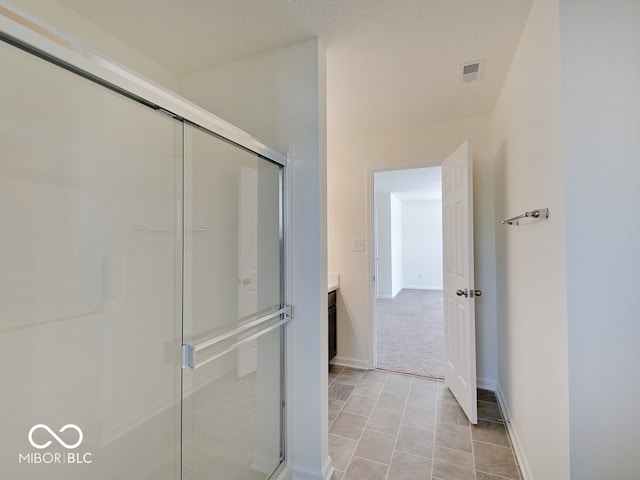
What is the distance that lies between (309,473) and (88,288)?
57.9 inches

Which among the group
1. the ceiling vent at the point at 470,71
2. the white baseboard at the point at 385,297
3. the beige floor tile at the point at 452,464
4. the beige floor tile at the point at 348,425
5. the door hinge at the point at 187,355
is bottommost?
the beige floor tile at the point at 348,425

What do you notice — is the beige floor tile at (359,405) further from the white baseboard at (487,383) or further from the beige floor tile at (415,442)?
the white baseboard at (487,383)

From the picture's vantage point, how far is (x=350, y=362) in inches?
121

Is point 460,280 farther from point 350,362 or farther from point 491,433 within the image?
point 350,362

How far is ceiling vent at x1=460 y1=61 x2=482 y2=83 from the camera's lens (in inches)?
75.2

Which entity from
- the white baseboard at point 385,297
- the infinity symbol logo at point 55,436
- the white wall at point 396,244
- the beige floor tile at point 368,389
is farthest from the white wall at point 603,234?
the white wall at point 396,244

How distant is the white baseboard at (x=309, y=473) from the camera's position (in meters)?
1.58

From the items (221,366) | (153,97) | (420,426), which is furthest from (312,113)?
(420,426)

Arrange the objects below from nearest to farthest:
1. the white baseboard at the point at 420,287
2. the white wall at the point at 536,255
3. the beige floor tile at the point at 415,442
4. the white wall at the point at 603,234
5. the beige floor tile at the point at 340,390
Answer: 1. the white wall at the point at 603,234
2. the white wall at the point at 536,255
3. the beige floor tile at the point at 415,442
4. the beige floor tile at the point at 340,390
5. the white baseboard at the point at 420,287

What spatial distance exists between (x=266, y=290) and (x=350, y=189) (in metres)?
1.81

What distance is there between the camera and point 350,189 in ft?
10.3

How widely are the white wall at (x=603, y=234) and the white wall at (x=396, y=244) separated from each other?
241 inches

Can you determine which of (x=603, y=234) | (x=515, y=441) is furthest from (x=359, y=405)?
(x=603, y=234)

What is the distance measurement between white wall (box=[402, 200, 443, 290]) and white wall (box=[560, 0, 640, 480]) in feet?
24.2
